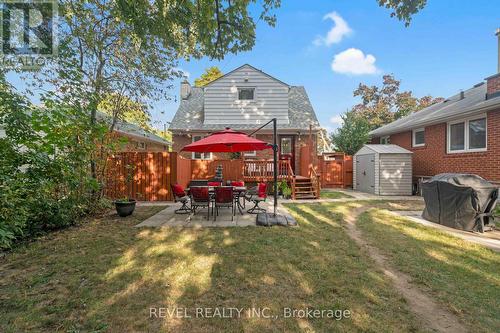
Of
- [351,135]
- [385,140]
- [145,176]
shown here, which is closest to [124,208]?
[145,176]

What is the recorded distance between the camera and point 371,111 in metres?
28.4

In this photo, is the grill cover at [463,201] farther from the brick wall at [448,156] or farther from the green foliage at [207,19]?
the green foliage at [207,19]

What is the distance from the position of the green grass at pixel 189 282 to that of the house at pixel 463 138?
8361mm

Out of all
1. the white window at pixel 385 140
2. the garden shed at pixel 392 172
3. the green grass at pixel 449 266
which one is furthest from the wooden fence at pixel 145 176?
the white window at pixel 385 140

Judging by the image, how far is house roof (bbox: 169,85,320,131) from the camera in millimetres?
12836

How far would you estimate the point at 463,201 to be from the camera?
19.4ft

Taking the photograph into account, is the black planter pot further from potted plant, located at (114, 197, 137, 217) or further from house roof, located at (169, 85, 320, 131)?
house roof, located at (169, 85, 320, 131)

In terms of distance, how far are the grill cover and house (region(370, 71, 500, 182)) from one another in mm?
4188

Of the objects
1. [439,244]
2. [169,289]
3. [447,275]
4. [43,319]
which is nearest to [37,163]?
[43,319]

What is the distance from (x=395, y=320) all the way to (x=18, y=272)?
5436 mm

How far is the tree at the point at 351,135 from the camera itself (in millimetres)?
17500

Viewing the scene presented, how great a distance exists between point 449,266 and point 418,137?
11.9 m

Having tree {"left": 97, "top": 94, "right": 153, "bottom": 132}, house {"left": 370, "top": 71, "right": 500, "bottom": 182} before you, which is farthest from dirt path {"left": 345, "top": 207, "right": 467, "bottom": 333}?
tree {"left": 97, "top": 94, "right": 153, "bottom": 132}

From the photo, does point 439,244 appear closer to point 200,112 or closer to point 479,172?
point 479,172
